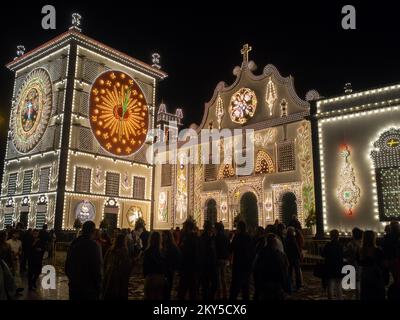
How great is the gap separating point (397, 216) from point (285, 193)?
36.6ft

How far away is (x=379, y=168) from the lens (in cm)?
1739

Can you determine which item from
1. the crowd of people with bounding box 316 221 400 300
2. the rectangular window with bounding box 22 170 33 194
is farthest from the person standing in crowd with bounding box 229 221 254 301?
the rectangular window with bounding box 22 170 33 194

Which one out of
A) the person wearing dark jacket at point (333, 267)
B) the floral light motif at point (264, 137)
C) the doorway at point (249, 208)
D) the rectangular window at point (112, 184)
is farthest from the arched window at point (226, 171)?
the person wearing dark jacket at point (333, 267)

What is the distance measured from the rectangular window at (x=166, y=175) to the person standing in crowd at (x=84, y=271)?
29574 mm

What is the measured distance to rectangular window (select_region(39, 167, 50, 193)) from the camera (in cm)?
3112

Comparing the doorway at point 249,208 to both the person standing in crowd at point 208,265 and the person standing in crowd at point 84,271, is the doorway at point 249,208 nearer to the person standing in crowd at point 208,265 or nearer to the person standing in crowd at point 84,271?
the person standing in crowd at point 208,265

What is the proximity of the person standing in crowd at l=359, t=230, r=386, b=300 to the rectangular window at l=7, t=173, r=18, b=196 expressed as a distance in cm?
3433

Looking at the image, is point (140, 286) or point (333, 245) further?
point (140, 286)

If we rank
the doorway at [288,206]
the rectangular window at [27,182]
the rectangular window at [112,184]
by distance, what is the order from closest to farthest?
the doorway at [288,206] → the rectangular window at [27,182] → the rectangular window at [112,184]

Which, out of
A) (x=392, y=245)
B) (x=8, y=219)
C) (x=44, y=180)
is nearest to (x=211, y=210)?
(x=44, y=180)

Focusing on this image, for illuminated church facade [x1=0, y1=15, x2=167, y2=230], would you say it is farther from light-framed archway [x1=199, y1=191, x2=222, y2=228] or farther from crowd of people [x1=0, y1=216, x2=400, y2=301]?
crowd of people [x1=0, y1=216, x2=400, y2=301]

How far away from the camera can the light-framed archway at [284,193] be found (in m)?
26.1
